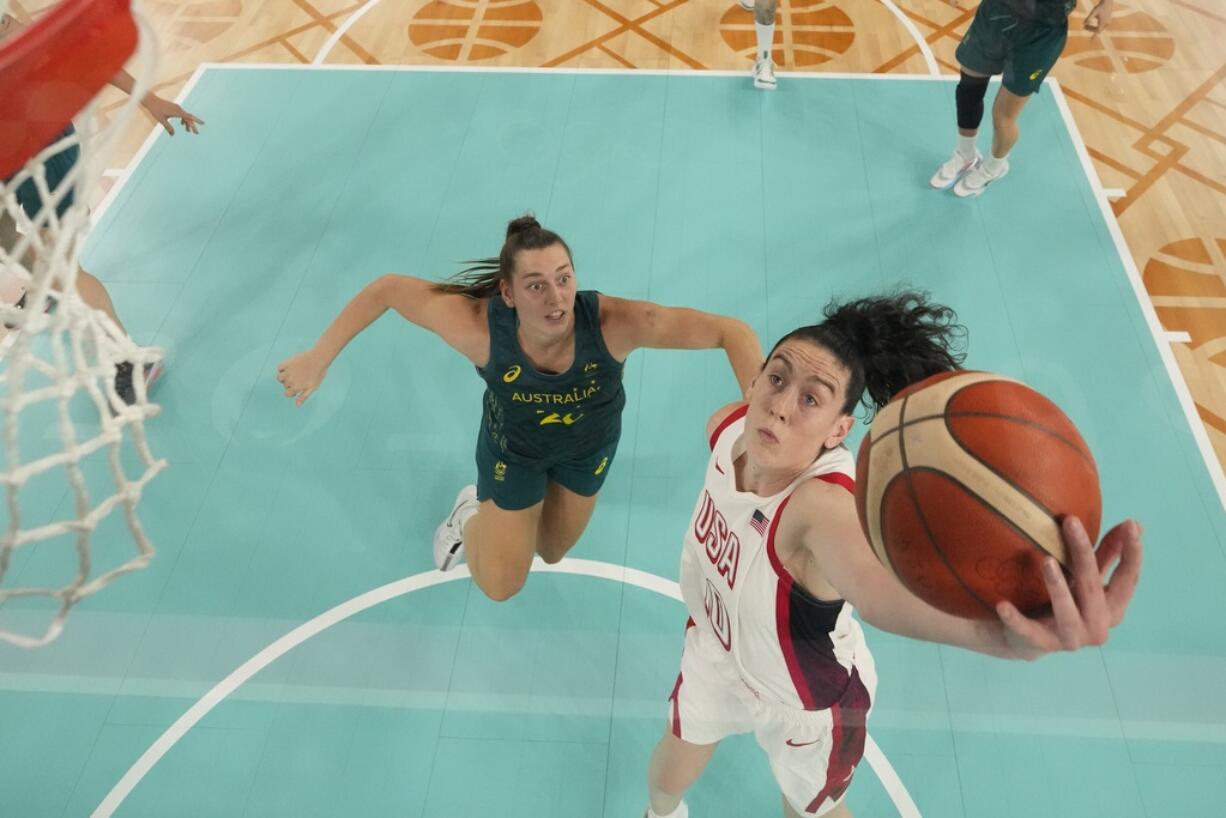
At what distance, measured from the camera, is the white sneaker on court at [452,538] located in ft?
10.9

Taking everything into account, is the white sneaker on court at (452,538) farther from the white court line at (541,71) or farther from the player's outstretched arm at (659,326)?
the white court line at (541,71)

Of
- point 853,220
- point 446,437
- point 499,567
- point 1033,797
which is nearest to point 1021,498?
point 1033,797

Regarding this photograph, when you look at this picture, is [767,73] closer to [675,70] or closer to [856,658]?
[675,70]

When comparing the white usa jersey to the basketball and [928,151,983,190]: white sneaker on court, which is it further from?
[928,151,983,190]: white sneaker on court

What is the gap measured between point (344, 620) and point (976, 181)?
12.0 feet

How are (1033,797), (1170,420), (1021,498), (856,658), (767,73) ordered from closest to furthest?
1. (1021,498)
2. (856,658)
3. (1033,797)
4. (1170,420)
5. (767,73)

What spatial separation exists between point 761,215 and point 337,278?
2132mm

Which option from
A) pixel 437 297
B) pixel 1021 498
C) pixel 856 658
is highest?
pixel 1021 498

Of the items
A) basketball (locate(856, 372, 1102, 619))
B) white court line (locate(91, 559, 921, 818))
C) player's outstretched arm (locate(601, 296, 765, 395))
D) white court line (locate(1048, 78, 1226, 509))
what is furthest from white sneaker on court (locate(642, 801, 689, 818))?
white court line (locate(1048, 78, 1226, 509))

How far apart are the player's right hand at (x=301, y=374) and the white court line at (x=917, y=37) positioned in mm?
4334

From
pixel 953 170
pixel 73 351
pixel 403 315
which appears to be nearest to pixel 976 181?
pixel 953 170

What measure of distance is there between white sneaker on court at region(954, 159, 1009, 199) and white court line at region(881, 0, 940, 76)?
1.18 m

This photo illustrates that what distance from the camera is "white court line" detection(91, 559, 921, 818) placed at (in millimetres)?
2824

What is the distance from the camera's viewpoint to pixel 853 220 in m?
4.57
